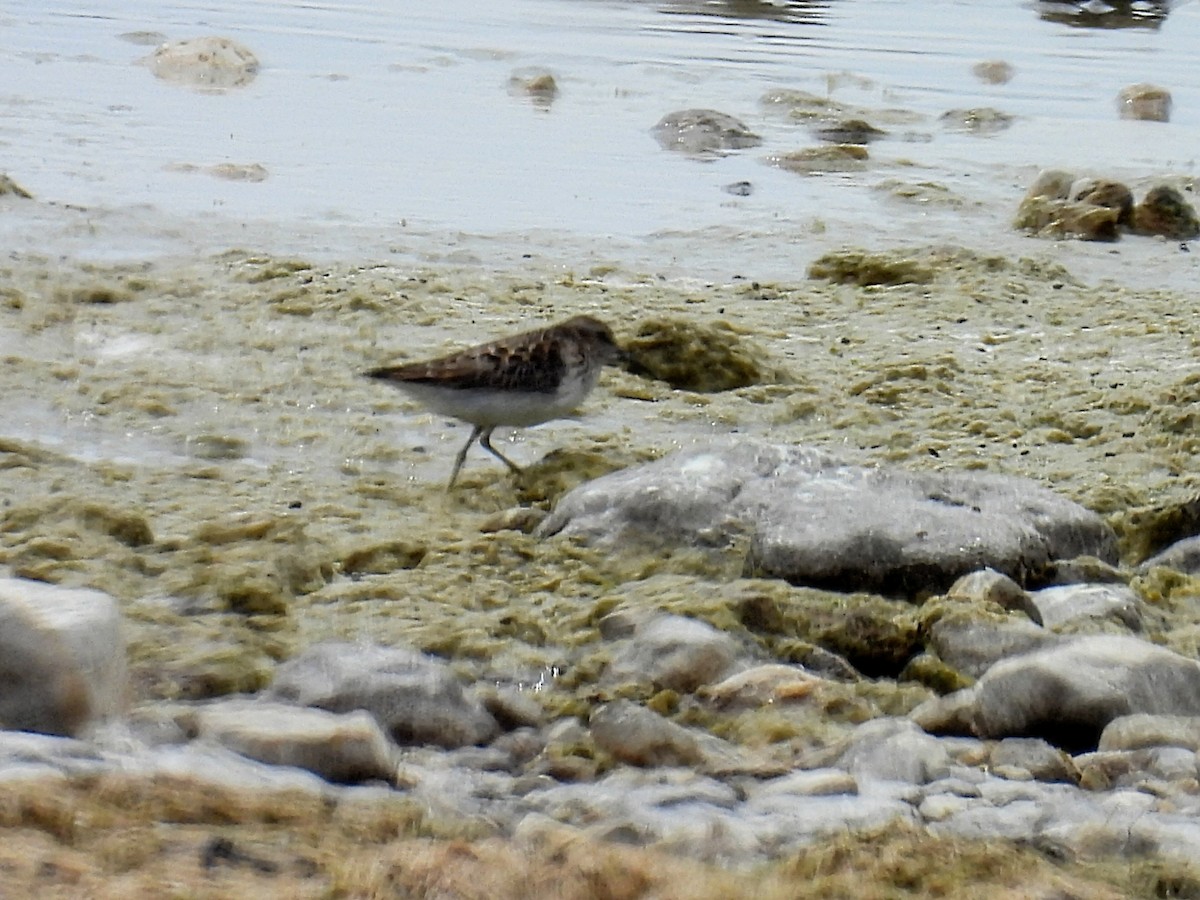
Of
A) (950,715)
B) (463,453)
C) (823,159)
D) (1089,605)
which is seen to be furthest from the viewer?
(823,159)

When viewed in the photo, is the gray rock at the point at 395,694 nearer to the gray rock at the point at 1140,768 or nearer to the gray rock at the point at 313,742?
the gray rock at the point at 313,742

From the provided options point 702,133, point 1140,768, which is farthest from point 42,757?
point 702,133

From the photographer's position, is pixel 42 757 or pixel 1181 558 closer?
pixel 42 757

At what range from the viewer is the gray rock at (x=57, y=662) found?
3684 millimetres

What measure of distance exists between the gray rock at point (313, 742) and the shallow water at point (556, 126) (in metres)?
5.53

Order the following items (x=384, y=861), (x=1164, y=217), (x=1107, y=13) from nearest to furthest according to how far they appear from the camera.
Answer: (x=384, y=861)
(x=1164, y=217)
(x=1107, y=13)

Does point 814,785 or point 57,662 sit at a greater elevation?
point 57,662

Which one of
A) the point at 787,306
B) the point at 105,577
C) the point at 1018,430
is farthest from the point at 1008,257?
the point at 105,577

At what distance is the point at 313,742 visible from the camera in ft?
11.9

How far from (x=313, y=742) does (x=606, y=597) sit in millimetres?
A: 1519

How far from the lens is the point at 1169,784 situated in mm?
3752

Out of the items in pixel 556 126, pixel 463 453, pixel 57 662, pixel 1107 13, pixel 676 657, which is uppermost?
pixel 57 662

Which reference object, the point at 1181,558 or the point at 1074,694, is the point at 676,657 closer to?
the point at 1074,694

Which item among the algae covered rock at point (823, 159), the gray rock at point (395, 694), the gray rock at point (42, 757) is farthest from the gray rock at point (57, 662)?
the algae covered rock at point (823, 159)
